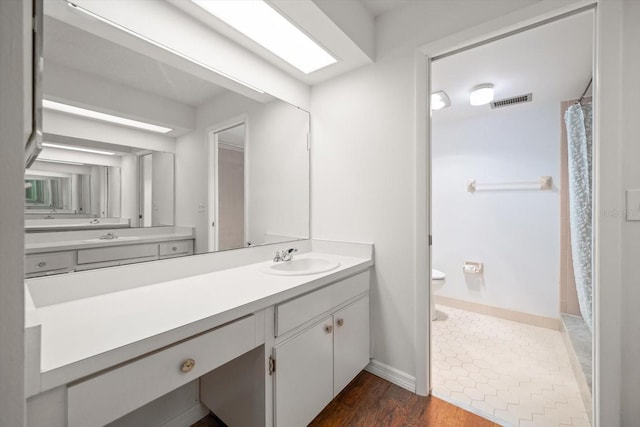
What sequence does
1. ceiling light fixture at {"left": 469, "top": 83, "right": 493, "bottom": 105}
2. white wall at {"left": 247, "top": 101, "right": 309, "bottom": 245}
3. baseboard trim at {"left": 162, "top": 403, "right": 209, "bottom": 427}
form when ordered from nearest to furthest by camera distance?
baseboard trim at {"left": 162, "top": 403, "right": 209, "bottom": 427}
white wall at {"left": 247, "top": 101, "right": 309, "bottom": 245}
ceiling light fixture at {"left": 469, "top": 83, "right": 493, "bottom": 105}

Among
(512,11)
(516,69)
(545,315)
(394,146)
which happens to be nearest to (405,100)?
(394,146)

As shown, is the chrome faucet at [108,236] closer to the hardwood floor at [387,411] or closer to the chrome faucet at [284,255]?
the chrome faucet at [284,255]

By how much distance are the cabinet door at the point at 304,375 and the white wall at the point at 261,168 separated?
0.73 metres

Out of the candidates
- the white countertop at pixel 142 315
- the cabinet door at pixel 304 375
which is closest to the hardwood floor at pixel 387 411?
the cabinet door at pixel 304 375

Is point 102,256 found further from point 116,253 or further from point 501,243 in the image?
point 501,243

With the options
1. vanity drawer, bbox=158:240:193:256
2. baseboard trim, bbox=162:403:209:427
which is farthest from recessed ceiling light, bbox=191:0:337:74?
baseboard trim, bbox=162:403:209:427

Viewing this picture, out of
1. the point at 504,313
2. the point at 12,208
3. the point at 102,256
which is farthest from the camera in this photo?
A: the point at 504,313

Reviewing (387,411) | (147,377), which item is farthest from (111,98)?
(387,411)

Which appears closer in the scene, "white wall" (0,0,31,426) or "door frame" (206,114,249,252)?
"white wall" (0,0,31,426)

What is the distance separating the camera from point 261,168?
6.28ft

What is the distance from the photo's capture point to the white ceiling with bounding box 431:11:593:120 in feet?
5.26

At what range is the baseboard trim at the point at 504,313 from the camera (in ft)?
8.33

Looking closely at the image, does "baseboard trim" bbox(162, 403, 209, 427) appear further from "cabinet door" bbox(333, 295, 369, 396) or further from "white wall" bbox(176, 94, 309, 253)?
"white wall" bbox(176, 94, 309, 253)

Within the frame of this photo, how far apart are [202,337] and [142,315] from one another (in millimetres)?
214
